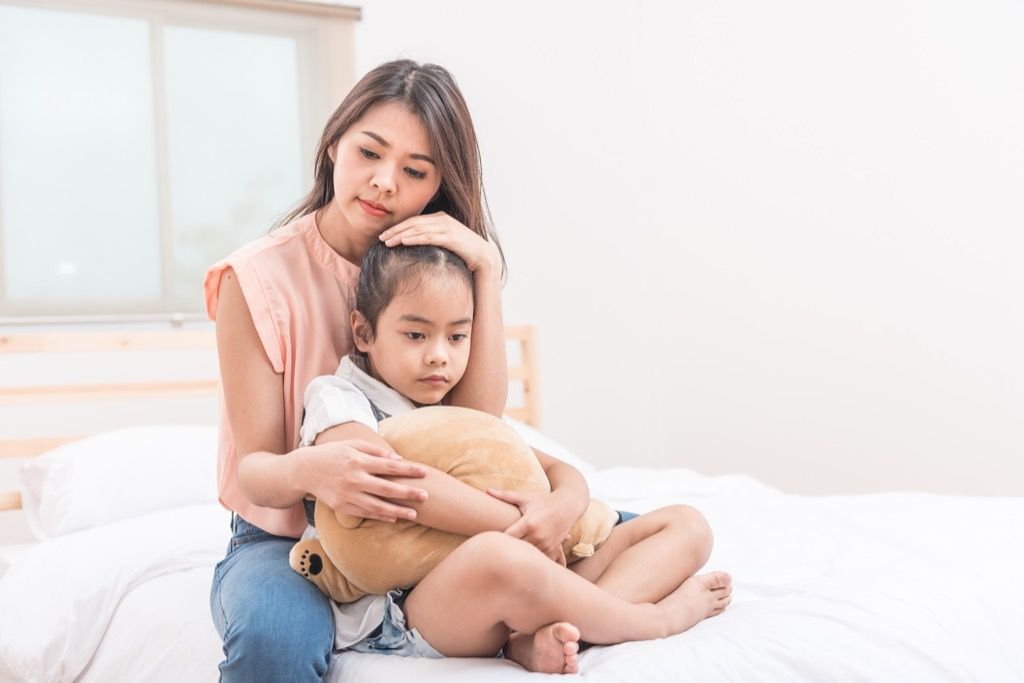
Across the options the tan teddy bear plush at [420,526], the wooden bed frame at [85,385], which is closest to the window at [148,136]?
the wooden bed frame at [85,385]

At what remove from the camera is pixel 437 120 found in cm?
128

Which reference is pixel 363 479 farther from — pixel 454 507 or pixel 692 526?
pixel 692 526

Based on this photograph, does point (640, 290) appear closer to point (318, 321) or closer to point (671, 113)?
point (671, 113)

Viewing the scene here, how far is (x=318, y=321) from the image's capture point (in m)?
1.29

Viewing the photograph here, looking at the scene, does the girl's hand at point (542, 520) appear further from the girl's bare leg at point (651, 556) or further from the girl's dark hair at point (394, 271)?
the girl's dark hair at point (394, 271)

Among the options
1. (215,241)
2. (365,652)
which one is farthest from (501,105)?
(365,652)

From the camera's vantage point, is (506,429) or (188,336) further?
(188,336)

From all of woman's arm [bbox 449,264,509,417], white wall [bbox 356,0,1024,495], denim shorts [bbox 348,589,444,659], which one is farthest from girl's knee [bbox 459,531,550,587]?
white wall [bbox 356,0,1024,495]

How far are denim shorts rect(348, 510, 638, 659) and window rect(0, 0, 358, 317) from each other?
67.0 inches

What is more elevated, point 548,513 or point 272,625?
point 548,513

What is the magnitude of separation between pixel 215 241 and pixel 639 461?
5.53 feet

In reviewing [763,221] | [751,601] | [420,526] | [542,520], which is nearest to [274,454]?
[420,526]

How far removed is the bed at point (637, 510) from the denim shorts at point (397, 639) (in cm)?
2

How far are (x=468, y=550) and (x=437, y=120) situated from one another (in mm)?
583
